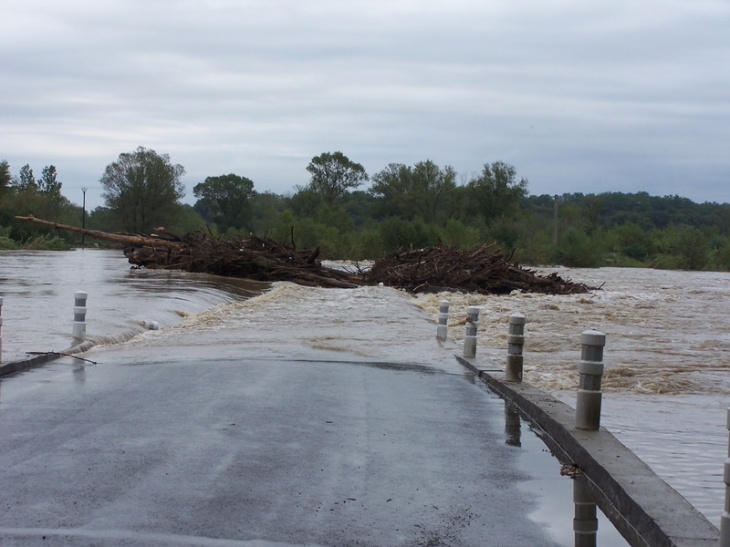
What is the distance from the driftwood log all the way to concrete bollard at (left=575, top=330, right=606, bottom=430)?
28434 millimetres

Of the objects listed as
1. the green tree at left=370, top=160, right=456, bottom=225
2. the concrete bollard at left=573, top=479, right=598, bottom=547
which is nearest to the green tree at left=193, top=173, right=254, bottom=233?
the green tree at left=370, top=160, right=456, bottom=225

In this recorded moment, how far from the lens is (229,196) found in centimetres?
12444

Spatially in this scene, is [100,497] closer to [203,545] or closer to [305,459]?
[203,545]

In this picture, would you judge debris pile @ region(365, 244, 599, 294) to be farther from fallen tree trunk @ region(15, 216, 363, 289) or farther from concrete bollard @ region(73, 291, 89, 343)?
concrete bollard @ region(73, 291, 89, 343)

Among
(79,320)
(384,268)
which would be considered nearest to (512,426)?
(79,320)

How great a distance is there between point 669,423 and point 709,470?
261cm

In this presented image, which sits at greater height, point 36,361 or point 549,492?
point 549,492

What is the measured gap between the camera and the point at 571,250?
270 ft

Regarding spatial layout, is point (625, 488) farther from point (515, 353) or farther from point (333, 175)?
point (333, 175)

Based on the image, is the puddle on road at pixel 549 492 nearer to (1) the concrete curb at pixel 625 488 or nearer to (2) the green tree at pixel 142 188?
(1) the concrete curb at pixel 625 488

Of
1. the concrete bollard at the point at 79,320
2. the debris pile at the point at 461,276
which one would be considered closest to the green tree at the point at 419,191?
the debris pile at the point at 461,276

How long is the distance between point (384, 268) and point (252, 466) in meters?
32.9

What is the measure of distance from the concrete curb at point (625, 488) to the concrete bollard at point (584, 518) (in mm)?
77

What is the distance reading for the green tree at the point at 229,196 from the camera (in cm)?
12344
